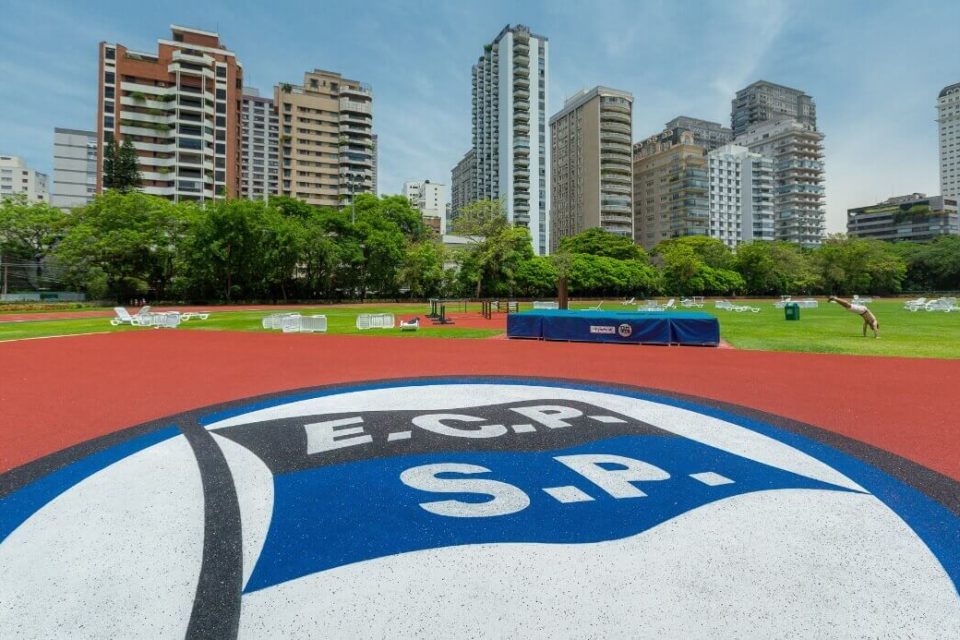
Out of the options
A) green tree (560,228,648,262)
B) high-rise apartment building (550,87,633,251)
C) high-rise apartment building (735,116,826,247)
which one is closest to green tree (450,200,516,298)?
green tree (560,228,648,262)

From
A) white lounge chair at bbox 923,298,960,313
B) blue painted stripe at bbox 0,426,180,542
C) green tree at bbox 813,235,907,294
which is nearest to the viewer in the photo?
blue painted stripe at bbox 0,426,180,542

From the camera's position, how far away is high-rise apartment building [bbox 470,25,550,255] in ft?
385

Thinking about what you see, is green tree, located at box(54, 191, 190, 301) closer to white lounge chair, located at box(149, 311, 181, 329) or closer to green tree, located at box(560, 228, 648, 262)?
white lounge chair, located at box(149, 311, 181, 329)

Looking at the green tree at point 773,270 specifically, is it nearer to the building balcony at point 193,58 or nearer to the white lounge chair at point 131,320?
the white lounge chair at point 131,320

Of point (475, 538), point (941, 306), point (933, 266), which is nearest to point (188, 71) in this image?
point (475, 538)

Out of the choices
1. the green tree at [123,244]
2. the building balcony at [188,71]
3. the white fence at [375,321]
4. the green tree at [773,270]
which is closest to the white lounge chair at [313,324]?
the white fence at [375,321]

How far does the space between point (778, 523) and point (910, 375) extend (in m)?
10.2

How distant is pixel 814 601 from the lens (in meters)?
3.10

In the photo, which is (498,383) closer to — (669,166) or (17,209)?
(17,209)

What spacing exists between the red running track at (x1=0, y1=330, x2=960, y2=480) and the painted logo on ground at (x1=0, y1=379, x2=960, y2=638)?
1.41 meters

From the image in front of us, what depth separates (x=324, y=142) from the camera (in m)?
111

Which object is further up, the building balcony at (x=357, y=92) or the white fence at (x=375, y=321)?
the building balcony at (x=357, y=92)

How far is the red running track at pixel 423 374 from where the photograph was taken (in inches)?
281

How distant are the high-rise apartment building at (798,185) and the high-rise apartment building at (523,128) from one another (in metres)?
83.2
